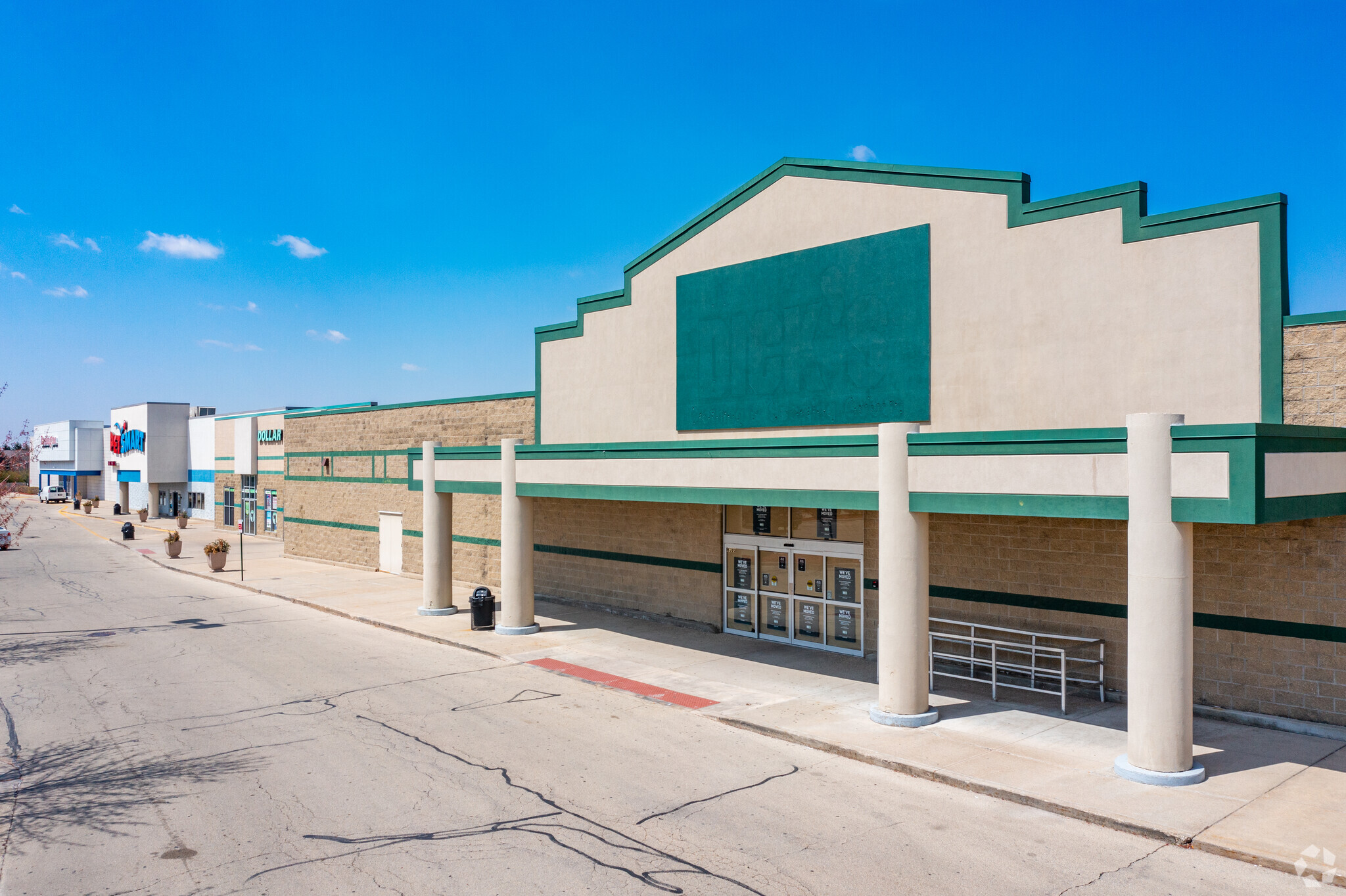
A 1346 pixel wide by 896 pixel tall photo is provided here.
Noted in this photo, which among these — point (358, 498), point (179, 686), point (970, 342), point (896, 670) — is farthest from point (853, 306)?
point (358, 498)

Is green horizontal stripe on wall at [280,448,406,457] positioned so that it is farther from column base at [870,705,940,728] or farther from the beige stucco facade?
column base at [870,705,940,728]

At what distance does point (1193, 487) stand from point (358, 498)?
1094 inches

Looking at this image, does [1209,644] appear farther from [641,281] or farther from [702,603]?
[641,281]

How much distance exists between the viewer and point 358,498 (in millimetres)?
31109

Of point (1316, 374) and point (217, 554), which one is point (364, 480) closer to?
point (217, 554)

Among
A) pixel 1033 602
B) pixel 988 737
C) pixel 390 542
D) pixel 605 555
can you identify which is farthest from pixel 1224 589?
pixel 390 542

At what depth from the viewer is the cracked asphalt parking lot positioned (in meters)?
7.47

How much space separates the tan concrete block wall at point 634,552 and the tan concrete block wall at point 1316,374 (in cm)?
1061

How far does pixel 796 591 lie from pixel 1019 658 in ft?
15.9

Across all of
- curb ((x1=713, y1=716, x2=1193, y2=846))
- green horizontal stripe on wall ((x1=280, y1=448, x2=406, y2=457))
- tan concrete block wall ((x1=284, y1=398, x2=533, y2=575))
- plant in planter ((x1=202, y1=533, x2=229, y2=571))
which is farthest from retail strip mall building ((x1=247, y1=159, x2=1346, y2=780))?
plant in planter ((x1=202, y1=533, x2=229, y2=571))

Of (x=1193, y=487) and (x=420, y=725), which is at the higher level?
Answer: (x=1193, y=487)

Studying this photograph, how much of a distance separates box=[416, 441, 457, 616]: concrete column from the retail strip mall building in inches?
2.7

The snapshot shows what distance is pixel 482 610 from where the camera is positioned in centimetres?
1900

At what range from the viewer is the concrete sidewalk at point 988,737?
27.7 ft
